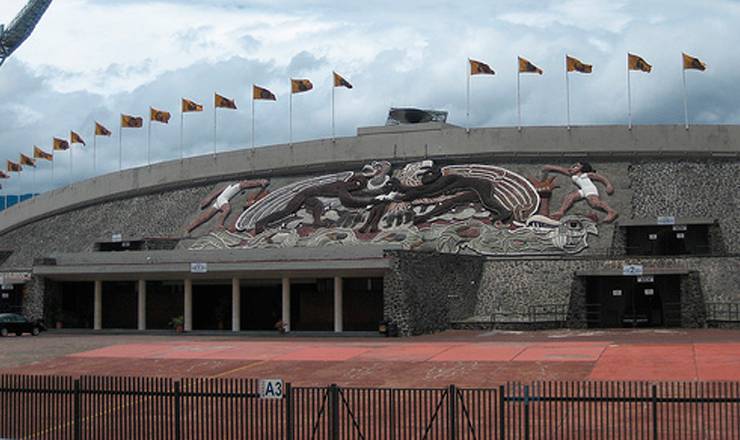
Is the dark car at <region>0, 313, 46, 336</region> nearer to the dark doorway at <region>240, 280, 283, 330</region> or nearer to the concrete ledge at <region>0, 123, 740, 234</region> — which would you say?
the dark doorway at <region>240, 280, 283, 330</region>

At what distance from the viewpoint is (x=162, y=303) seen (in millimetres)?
52969

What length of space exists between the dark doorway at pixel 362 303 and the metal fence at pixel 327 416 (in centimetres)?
2436

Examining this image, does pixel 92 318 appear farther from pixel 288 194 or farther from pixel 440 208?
pixel 440 208

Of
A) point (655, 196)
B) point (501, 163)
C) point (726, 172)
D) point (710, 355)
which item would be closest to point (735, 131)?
point (726, 172)

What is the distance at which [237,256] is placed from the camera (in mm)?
48750

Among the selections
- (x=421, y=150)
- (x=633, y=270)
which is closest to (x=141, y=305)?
(x=421, y=150)

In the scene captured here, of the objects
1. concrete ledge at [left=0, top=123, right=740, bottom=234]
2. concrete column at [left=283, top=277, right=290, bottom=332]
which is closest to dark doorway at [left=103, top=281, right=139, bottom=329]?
concrete column at [left=283, top=277, right=290, bottom=332]

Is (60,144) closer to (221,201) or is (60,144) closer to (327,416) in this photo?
(221,201)

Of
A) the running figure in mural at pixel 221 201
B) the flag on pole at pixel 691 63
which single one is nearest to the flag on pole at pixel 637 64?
the flag on pole at pixel 691 63

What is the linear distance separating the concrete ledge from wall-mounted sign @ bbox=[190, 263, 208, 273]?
1902 centimetres

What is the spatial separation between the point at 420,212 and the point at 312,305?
1072cm

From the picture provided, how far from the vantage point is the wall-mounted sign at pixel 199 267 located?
48500 mm

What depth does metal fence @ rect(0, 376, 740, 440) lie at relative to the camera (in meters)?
19.3

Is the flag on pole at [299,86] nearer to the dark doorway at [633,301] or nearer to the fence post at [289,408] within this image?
the dark doorway at [633,301]
